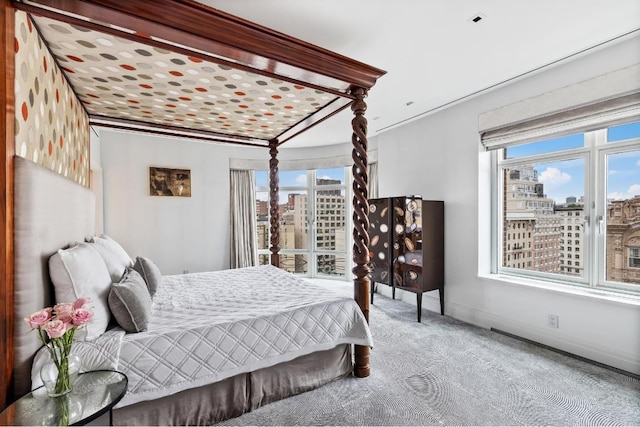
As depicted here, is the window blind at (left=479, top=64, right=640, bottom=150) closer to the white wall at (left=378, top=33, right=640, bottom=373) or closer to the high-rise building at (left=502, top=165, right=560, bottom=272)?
the white wall at (left=378, top=33, right=640, bottom=373)

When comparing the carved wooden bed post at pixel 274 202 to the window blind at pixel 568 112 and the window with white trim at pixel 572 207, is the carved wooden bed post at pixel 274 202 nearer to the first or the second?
the window blind at pixel 568 112

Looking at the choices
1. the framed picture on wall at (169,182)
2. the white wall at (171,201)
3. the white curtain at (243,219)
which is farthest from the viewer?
the white curtain at (243,219)

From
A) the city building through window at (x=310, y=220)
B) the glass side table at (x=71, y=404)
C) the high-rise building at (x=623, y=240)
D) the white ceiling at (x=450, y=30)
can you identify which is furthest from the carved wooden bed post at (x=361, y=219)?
the city building through window at (x=310, y=220)

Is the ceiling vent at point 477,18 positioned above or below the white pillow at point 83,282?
above

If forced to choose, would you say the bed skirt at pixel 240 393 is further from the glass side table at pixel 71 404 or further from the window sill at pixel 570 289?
the window sill at pixel 570 289

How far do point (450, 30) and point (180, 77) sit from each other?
6.71 feet

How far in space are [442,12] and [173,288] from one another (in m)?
3.05

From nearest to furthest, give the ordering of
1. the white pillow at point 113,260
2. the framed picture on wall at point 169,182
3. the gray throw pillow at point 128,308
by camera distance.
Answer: the gray throw pillow at point 128,308 < the white pillow at point 113,260 < the framed picture on wall at point 169,182

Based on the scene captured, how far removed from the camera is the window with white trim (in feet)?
8.15

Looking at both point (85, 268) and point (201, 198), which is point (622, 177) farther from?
point (201, 198)

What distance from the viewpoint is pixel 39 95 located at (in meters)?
1.69

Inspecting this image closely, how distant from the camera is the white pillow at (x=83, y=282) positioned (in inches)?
58.5

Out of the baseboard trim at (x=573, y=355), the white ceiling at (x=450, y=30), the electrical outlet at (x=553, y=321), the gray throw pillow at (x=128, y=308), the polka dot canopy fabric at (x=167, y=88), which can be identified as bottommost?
the baseboard trim at (x=573, y=355)

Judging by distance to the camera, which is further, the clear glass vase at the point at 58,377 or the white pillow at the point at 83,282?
the white pillow at the point at 83,282
